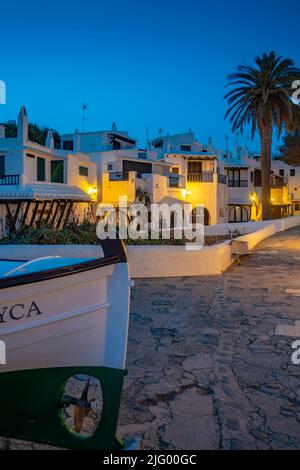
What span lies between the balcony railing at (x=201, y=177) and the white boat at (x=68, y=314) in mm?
33286

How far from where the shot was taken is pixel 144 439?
3512 mm

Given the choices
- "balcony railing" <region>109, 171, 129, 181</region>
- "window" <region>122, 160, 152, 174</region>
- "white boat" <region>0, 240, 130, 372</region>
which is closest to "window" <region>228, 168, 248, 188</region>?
"window" <region>122, 160, 152, 174</region>

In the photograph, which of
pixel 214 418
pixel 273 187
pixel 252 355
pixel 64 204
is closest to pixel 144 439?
pixel 214 418

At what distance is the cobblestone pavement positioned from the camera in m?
3.61

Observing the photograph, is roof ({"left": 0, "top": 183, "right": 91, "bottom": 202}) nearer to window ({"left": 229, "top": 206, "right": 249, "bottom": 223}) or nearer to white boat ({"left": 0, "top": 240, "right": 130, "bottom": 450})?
window ({"left": 229, "top": 206, "right": 249, "bottom": 223})

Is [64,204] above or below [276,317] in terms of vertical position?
above

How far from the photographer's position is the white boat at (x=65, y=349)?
12.2 ft

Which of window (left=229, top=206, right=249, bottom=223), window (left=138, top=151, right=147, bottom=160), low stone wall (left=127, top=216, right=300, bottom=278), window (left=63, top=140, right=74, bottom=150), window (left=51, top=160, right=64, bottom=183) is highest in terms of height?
window (left=63, top=140, right=74, bottom=150)

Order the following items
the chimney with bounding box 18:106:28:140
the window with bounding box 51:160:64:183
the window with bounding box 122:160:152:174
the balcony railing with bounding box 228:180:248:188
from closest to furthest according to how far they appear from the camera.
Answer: the chimney with bounding box 18:106:28:140 → the window with bounding box 51:160:64:183 → the window with bounding box 122:160:152:174 → the balcony railing with bounding box 228:180:248:188

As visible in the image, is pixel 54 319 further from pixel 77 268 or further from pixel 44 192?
pixel 44 192

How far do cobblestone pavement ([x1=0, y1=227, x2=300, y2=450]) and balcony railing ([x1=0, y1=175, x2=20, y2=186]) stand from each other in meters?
16.7

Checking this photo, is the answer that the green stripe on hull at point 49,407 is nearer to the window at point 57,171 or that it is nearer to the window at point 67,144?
the window at point 57,171
